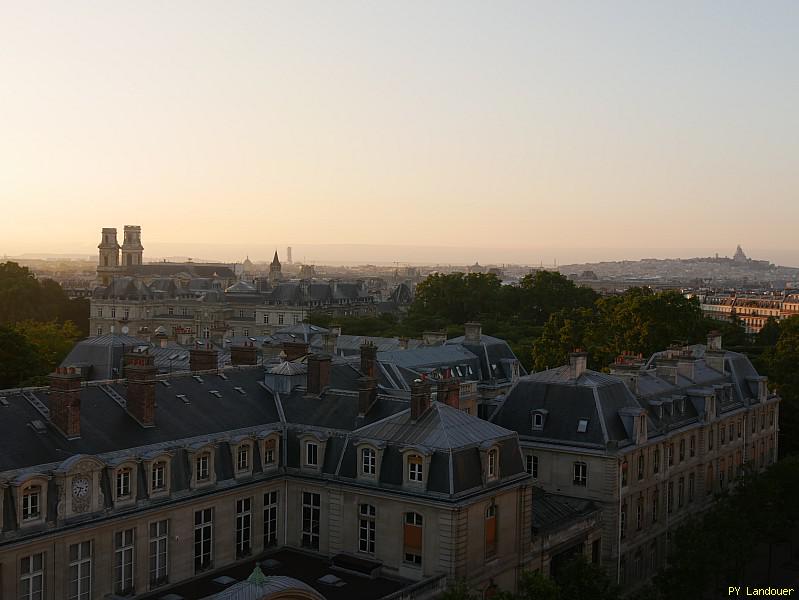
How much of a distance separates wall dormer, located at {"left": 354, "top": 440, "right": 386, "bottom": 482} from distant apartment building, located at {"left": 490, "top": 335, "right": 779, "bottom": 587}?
40.1 ft

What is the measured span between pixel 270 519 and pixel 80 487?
31.2 feet

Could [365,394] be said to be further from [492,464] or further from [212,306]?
[212,306]

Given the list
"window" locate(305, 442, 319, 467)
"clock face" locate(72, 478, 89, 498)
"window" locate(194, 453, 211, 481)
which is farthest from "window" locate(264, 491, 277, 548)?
"clock face" locate(72, 478, 89, 498)

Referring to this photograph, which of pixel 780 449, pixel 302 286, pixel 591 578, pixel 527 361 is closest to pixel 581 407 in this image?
pixel 591 578

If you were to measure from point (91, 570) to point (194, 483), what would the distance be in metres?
5.03

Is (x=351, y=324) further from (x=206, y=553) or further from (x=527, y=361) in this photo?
(x=206, y=553)

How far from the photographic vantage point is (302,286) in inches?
5443

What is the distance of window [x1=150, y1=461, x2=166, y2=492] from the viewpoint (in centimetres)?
3375

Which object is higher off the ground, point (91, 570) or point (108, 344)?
point (108, 344)

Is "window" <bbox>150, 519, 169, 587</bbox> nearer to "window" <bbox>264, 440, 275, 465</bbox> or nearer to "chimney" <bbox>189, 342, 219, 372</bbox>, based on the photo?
"window" <bbox>264, 440, 275, 465</bbox>

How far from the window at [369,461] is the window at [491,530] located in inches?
179

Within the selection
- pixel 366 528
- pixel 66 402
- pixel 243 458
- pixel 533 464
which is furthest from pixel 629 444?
pixel 66 402

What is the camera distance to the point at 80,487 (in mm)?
31172

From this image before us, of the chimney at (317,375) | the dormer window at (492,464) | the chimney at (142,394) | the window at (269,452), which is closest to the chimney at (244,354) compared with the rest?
the chimney at (317,375)
